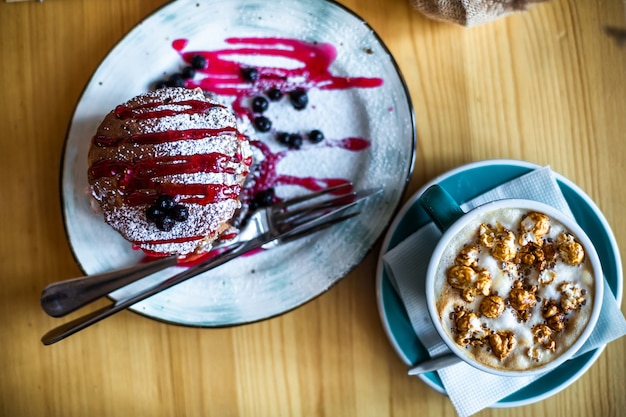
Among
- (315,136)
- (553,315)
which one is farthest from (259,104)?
(553,315)

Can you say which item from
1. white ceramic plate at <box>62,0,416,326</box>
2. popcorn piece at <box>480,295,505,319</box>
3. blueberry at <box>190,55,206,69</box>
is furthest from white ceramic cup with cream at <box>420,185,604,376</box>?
blueberry at <box>190,55,206,69</box>

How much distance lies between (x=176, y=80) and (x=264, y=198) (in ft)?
1.14

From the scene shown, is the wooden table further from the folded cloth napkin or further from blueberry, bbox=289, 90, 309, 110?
blueberry, bbox=289, 90, 309, 110

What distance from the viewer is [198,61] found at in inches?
51.9

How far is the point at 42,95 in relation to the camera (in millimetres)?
1364

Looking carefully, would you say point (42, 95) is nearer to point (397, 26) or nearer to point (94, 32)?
point (94, 32)

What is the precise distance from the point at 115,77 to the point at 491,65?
2.92 feet

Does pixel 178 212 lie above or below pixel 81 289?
above

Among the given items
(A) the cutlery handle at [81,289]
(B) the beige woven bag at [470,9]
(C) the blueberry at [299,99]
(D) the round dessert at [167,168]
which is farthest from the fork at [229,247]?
(B) the beige woven bag at [470,9]

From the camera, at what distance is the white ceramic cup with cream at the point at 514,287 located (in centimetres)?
107

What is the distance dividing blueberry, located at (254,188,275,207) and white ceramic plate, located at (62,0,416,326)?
109 mm

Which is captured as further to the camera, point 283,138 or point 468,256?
point 283,138

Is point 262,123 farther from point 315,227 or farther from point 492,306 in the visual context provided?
point 492,306

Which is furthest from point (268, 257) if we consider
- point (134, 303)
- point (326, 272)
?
point (134, 303)
